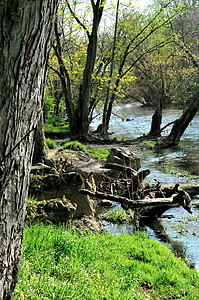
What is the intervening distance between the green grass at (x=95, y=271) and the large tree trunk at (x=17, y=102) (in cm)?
96

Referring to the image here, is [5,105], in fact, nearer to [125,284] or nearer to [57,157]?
[125,284]

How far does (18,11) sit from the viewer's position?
209cm

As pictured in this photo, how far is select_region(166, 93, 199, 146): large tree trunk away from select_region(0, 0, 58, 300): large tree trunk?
1700 cm

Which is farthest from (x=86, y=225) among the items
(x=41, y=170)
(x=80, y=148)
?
(x=80, y=148)

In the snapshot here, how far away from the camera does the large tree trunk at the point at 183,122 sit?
1842 centimetres

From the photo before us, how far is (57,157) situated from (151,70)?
15.2 m

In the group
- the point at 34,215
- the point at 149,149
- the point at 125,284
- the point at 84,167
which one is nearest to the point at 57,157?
the point at 84,167

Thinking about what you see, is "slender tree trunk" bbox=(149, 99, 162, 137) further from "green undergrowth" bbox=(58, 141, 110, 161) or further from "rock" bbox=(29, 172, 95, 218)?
"rock" bbox=(29, 172, 95, 218)

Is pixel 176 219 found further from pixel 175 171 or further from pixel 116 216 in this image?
pixel 175 171

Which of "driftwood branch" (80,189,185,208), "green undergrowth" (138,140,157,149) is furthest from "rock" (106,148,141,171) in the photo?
"green undergrowth" (138,140,157,149)

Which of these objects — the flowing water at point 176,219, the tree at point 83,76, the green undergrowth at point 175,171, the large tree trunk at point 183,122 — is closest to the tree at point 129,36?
the tree at point 83,76

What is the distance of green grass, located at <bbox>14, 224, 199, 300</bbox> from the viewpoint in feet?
11.1

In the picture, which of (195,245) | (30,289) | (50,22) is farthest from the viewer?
(195,245)

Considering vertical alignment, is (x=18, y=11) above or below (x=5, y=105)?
above
